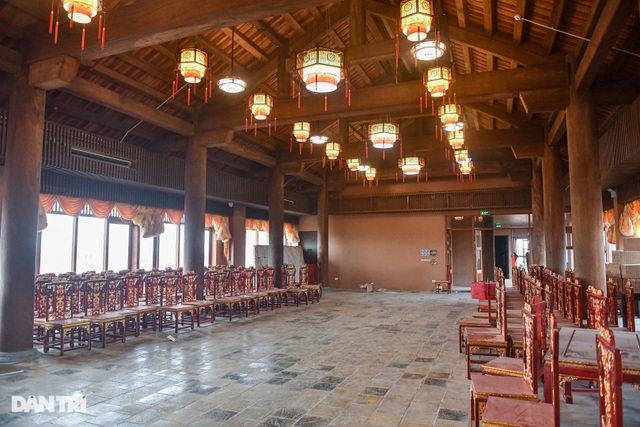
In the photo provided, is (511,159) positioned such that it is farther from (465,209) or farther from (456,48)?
(456,48)

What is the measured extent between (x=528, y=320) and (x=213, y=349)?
426 cm

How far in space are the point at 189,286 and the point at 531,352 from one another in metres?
6.47

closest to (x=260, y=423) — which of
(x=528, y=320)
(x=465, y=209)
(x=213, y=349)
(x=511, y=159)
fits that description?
(x=528, y=320)

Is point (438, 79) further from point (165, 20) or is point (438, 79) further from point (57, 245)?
point (57, 245)

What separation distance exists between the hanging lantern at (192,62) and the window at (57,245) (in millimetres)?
4962

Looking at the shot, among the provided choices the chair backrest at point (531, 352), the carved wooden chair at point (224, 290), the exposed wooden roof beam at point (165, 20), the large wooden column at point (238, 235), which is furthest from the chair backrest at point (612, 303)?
the large wooden column at point (238, 235)

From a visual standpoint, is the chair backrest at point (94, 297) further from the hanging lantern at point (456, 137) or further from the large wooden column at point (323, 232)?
the large wooden column at point (323, 232)

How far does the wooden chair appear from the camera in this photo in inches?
83.8

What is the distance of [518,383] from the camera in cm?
273

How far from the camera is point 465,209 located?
1476 cm

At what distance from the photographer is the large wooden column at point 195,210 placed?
869 centimetres

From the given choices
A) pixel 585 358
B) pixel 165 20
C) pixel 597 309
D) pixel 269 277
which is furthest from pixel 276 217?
pixel 585 358

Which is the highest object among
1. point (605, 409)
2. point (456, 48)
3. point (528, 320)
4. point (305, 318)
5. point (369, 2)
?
point (369, 2)

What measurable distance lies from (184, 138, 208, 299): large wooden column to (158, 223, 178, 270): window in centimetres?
259
